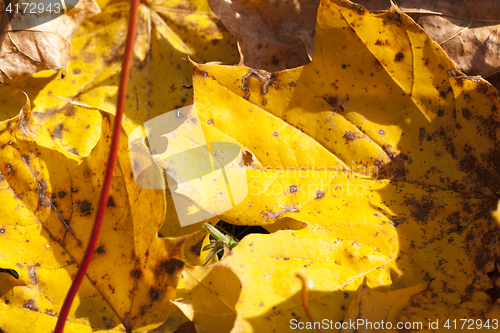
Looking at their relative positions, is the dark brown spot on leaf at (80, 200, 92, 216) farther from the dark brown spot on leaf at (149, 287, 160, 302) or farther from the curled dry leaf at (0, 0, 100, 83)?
the curled dry leaf at (0, 0, 100, 83)

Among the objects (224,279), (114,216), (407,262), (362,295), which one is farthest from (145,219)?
(407,262)

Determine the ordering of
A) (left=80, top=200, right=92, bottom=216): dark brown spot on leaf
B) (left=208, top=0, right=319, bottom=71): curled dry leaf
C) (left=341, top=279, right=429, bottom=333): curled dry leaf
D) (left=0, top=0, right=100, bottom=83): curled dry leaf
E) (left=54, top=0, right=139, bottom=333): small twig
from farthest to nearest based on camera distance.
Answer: (left=208, top=0, right=319, bottom=71): curled dry leaf → (left=0, top=0, right=100, bottom=83): curled dry leaf → (left=80, top=200, right=92, bottom=216): dark brown spot on leaf → (left=341, top=279, right=429, bottom=333): curled dry leaf → (left=54, top=0, right=139, bottom=333): small twig

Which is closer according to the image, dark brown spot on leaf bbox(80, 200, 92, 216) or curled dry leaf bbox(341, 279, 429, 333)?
curled dry leaf bbox(341, 279, 429, 333)

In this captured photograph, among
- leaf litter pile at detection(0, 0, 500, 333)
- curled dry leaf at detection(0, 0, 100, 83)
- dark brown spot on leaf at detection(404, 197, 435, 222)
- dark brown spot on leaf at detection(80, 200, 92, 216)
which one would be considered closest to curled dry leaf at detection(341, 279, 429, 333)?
leaf litter pile at detection(0, 0, 500, 333)

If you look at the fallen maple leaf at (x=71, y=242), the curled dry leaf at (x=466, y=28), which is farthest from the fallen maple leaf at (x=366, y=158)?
the curled dry leaf at (x=466, y=28)

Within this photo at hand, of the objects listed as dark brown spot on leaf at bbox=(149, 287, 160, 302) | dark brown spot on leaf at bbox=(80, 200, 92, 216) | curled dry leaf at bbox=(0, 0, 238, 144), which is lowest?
dark brown spot on leaf at bbox=(149, 287, 160, 302)

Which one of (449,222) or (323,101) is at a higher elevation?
(323,101)

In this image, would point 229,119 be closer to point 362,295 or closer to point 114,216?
point 114,216
